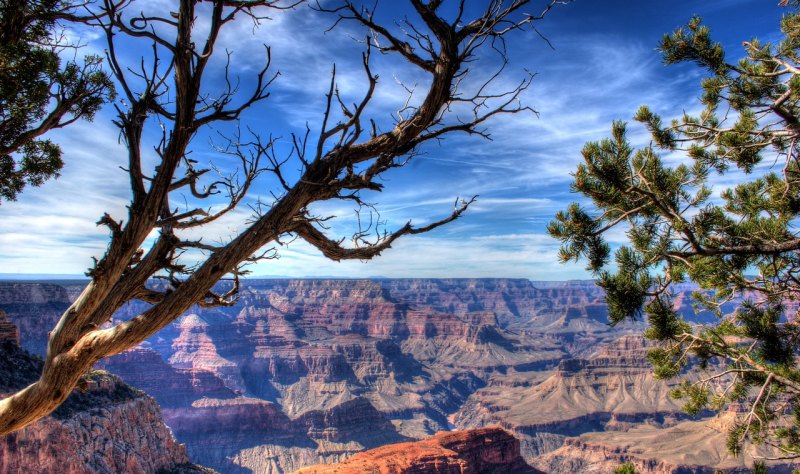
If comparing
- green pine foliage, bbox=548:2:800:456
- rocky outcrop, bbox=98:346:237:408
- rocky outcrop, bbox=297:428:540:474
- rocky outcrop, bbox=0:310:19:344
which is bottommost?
rocky outcrop, bbox=98:346:237:408

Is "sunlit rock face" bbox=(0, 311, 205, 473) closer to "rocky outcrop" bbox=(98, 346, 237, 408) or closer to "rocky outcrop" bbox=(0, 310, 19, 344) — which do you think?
"rocky outcrop" bbox=(0, 310, 19, 344)

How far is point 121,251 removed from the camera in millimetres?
3482

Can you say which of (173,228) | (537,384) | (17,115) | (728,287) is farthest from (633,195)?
(537,384)

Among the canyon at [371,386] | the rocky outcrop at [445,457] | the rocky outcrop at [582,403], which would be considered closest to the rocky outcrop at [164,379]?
the canyon at [371,386]

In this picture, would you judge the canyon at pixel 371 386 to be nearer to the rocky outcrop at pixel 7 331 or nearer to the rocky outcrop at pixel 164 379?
the rocky outcrop at pixel 164 379

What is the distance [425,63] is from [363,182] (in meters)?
0.91

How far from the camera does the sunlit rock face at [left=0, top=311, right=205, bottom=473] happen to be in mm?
24875

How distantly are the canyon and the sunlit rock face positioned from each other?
760 inches

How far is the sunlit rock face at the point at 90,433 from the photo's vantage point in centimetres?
2488

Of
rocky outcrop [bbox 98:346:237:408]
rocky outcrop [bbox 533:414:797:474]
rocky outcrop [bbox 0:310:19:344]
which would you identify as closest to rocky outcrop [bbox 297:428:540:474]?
rocky outcrop [bbox 0:310:19:344]

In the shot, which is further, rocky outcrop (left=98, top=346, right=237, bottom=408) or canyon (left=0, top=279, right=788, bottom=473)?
rocky outcrop (left=98, top=346, right=237, bottom=408)

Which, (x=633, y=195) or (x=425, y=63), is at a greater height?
(x=425, y=63)

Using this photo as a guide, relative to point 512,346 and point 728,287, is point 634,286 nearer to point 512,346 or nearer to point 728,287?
point 728,287

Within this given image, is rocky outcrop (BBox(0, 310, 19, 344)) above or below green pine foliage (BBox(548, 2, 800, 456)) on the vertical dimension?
below
